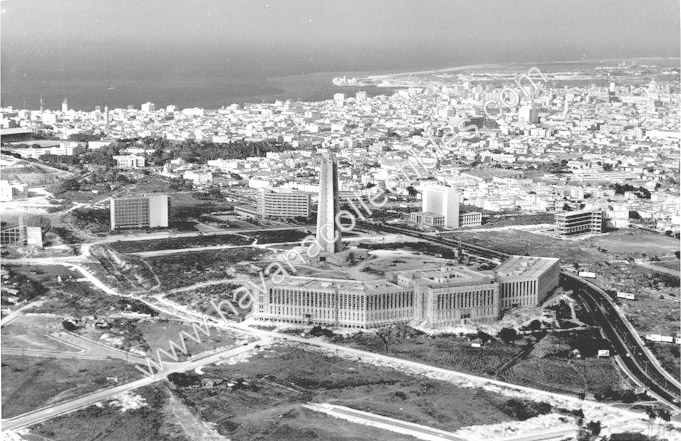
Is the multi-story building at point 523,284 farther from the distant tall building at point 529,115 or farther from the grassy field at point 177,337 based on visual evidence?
the distant tall building at point 529,115

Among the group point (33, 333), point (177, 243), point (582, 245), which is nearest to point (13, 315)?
point (33, 333)

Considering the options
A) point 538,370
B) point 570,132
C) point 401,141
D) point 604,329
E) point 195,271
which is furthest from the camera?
point 570,132

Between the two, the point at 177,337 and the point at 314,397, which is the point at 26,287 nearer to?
the point at 177,337

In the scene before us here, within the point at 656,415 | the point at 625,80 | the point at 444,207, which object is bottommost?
the point at 656,415

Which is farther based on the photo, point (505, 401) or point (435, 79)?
point (435, 79)

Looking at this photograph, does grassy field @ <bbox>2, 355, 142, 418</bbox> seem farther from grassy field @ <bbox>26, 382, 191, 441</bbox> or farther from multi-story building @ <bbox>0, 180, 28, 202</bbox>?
multi-story building @ <bbox>0, 180, 28, 202</bbox>

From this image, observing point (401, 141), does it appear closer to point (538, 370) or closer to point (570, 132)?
point (570, 132)

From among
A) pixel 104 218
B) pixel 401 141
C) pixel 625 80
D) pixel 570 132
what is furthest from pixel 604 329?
pixel 625 80
